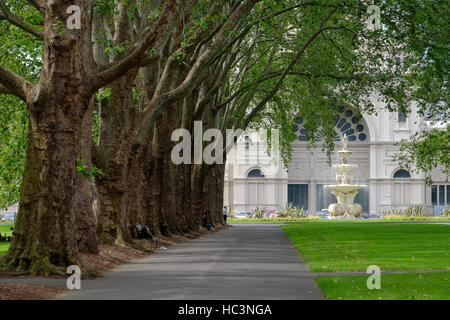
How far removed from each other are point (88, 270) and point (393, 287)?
5719 mm

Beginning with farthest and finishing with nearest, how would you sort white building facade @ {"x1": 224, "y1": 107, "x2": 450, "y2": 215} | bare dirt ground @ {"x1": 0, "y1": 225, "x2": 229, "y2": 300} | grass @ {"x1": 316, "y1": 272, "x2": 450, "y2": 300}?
1. white building facade @ {"x1": 224, "y1": 107, "x2": 450, "y2": 215}
2. bare dirt ground @ {"x1": 0, "y1": 225, "x2": 229, "y2": 300}
3. grass @ {"x1": 316, "y1": 272, "x2": 450, "y2": 300}

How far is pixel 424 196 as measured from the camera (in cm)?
8794

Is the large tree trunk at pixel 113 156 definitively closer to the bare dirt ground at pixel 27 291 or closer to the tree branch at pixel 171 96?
the tree branch at pixel 171 96

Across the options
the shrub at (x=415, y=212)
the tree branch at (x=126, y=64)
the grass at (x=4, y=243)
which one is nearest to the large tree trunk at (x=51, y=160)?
the tree branch at (x=126, y=64)

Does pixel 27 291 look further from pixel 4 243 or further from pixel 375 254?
pixel 4 243

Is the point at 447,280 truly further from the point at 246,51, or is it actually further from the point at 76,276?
the point at 246,51

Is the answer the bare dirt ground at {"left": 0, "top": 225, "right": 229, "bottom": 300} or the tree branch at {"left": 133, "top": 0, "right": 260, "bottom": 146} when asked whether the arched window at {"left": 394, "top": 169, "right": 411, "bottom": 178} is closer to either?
the bare dirt ground at {"left": 0, "top": 225, "right": 229, "bottom": 300}

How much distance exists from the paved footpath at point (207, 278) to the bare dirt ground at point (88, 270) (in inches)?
11.7

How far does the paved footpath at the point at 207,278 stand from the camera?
498 inches

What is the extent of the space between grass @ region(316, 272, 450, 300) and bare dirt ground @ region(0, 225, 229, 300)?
4193mm

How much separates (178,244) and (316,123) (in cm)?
1349

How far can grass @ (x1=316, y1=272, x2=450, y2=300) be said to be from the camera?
12281 millimetres

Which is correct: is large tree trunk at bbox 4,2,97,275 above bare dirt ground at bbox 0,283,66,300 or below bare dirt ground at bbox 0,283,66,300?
above

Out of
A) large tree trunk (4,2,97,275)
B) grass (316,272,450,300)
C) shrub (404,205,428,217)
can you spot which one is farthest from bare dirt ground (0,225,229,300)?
shrub (404,205,428,217)
